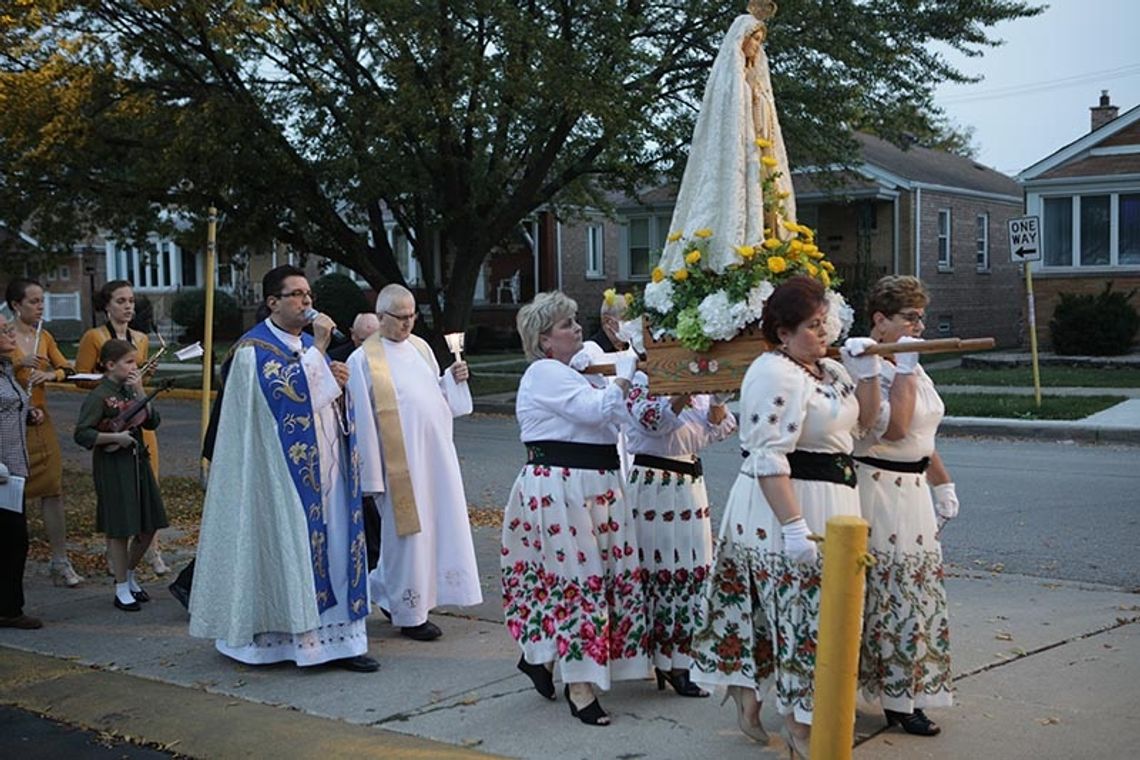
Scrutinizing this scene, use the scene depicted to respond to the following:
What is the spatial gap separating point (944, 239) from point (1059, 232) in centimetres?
484

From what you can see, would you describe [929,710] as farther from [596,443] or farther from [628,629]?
[596,443]

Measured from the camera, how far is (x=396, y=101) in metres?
20.4

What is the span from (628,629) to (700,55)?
1693 cm

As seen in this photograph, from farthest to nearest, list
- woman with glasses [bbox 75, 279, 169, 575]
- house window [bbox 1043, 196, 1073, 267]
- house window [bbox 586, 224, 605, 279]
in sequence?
house window [bbox 586, 224, 605, 279], house window [bbox 1043, 196, 1073, 267], woman with glasses [bbox 75, 279, 169, 575]

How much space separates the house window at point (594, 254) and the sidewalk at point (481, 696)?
114 feet

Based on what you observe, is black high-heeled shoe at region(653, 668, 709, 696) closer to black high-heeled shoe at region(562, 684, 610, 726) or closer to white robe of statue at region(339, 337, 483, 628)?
black high-heeled shoe at region(562, 684, 610, 726)

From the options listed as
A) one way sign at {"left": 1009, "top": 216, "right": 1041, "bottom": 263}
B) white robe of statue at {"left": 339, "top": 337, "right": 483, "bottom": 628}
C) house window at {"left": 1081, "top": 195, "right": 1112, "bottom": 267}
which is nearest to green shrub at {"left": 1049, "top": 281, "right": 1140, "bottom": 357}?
house window at {"left": 1081, "top": 195, "right": 1112, "bottom": 267}

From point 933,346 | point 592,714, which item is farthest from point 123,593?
point 933,346

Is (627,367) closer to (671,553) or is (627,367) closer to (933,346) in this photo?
(671,553)

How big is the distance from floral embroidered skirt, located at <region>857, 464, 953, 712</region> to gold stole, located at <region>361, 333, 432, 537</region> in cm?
276

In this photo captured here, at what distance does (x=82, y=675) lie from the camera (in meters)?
6.83

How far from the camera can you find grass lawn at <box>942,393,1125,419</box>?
18.0 meters

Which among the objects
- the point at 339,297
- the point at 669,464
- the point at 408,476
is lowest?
the point at 408,476

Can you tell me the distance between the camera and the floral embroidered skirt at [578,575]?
5828mm
